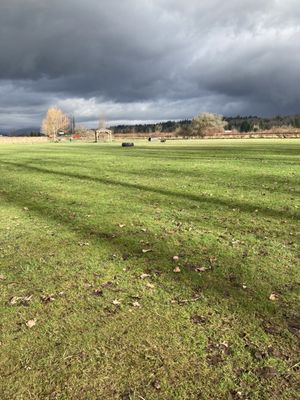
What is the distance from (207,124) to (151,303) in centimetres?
15523

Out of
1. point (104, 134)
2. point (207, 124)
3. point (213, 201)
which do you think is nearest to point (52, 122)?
point (104, 134)

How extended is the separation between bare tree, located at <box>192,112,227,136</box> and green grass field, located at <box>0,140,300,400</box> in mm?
148496

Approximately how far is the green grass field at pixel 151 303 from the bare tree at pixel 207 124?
148 m

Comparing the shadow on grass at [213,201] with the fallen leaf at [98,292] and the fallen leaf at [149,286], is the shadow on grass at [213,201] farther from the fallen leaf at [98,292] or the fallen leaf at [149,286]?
the fallen leaf at [98,292]

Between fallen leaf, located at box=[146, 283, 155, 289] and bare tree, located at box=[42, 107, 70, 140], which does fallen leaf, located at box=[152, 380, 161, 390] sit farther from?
bare tree, located at box=[42, 107, 70, 140]

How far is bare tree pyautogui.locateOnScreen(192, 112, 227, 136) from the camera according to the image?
15498cm

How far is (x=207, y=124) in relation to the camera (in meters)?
155

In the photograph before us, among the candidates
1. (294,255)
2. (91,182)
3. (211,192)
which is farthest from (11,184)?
(294,255)

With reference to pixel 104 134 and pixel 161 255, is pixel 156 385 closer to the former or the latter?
pixel 161 255

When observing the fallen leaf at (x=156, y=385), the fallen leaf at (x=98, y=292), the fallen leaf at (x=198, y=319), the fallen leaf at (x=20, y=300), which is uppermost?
the fallen leaf at (x=98, y=292)

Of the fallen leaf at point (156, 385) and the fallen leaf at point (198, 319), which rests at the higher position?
the fallen leaf at point (198, 319)

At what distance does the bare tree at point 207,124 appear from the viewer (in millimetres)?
154975

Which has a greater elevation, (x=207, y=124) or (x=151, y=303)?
(x=207, y=124)

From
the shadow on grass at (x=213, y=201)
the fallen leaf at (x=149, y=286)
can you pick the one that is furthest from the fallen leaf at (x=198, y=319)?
the shadow on grass at (x=213, y=201)
